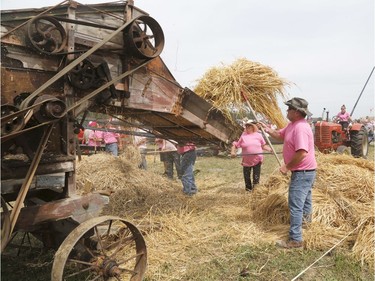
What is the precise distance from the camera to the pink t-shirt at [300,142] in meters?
4.31

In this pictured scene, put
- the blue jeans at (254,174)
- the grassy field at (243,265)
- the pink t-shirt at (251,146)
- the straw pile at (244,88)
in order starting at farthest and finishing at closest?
the blue jeans at (254,174) < the pink t-shirt at (251,146) < the straw pile at (244,88) < the grassy field at (243,265)

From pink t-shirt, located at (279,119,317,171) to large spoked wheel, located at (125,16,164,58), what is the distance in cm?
200

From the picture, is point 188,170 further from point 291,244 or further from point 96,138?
point 96,138

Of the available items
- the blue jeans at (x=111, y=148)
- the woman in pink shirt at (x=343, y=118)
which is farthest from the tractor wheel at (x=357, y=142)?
the blue jeans at (x=111, y=148)

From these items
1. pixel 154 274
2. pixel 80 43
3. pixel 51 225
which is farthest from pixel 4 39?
pixel 154 274

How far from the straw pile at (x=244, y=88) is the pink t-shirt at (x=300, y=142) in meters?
0.89

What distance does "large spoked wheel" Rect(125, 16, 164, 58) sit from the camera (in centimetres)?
360

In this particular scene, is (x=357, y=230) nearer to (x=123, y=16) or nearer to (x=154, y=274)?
(x=154, y=274)

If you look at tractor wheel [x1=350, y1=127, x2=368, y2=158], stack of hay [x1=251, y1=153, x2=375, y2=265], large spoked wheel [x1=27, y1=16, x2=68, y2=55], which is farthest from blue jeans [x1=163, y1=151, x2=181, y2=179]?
tractor wheel [x1=350, y1=127, x2=368, y2=158]

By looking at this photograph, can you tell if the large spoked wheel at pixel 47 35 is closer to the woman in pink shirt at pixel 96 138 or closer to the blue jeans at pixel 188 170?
the blue jeans at pixel 188 170

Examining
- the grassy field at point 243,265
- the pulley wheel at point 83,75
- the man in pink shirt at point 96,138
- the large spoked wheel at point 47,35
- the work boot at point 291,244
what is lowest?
the grassy field at point 243,265

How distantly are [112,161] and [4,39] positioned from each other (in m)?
4.78

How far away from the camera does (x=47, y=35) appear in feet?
10.3

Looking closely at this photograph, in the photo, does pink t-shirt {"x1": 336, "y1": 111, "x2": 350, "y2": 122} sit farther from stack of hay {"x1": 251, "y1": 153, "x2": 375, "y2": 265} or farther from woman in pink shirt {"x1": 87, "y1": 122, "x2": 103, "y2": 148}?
woman in pink shirt {"x1": 87, "y1": 122, "x2": 103, "y2": 148}
